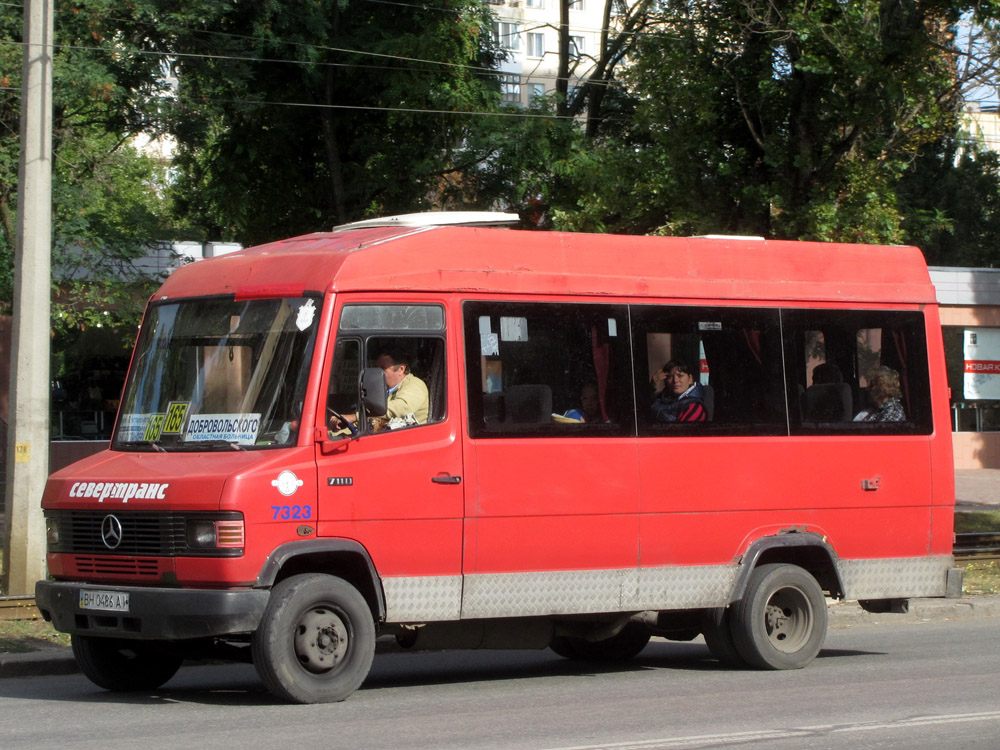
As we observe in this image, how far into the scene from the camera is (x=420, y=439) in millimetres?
8688

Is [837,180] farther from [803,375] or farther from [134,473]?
[134,473]

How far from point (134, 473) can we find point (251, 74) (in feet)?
40.1

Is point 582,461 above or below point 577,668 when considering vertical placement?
above

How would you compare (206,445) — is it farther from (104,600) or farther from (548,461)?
(548,461)

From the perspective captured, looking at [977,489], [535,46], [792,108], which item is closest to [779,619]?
[792,108]

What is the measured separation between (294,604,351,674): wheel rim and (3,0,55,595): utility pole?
5.53 meters

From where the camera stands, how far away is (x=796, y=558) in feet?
34.0

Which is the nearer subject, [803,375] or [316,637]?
[316,637]

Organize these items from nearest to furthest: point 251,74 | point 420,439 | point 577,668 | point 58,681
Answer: point 420,439
point 58,681
point 577,668
point 251,74

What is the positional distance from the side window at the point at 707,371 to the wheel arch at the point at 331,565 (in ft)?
7.11

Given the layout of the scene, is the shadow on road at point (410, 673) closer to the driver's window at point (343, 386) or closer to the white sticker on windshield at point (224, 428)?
the white sticker on windshield at point (224, 428)

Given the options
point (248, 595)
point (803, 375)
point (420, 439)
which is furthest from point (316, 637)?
point (803, 375)

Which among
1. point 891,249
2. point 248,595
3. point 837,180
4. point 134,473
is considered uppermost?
point 837,180

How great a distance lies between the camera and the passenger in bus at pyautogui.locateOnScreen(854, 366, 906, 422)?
1050cm
